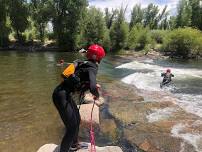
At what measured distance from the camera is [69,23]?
221 feet

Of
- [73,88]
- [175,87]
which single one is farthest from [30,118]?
[175,87]

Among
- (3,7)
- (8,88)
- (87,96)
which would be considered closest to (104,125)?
(87,96)

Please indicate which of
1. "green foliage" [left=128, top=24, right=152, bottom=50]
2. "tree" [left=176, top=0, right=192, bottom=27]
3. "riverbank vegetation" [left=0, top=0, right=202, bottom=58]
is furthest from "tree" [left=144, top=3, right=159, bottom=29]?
"green foliage" [left=128, top=24, right=152, bottom=50]

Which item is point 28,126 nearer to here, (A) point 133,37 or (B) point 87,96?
(B) point 87,96

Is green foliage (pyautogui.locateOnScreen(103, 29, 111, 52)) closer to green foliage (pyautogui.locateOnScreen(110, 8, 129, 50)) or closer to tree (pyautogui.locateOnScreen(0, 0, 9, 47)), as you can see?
green foliage (pyautogui.locateOnScreen(110, 8, 129, 50))

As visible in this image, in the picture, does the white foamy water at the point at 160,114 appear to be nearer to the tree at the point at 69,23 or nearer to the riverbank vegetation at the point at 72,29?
the riverbank vegetation at the point at 72,29

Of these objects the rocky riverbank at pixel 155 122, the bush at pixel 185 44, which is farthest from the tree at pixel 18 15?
the rocky riverbank at pixel 155 122

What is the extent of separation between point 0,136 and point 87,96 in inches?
253

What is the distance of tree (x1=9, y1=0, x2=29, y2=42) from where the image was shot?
225 feet

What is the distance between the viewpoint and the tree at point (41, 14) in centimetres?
6800

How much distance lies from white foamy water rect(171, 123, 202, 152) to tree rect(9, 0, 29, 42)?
2354 inches

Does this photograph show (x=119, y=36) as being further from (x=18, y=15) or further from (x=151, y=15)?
(x=151, y=15)

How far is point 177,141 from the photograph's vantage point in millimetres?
12078

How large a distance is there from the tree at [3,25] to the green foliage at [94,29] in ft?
53.1
